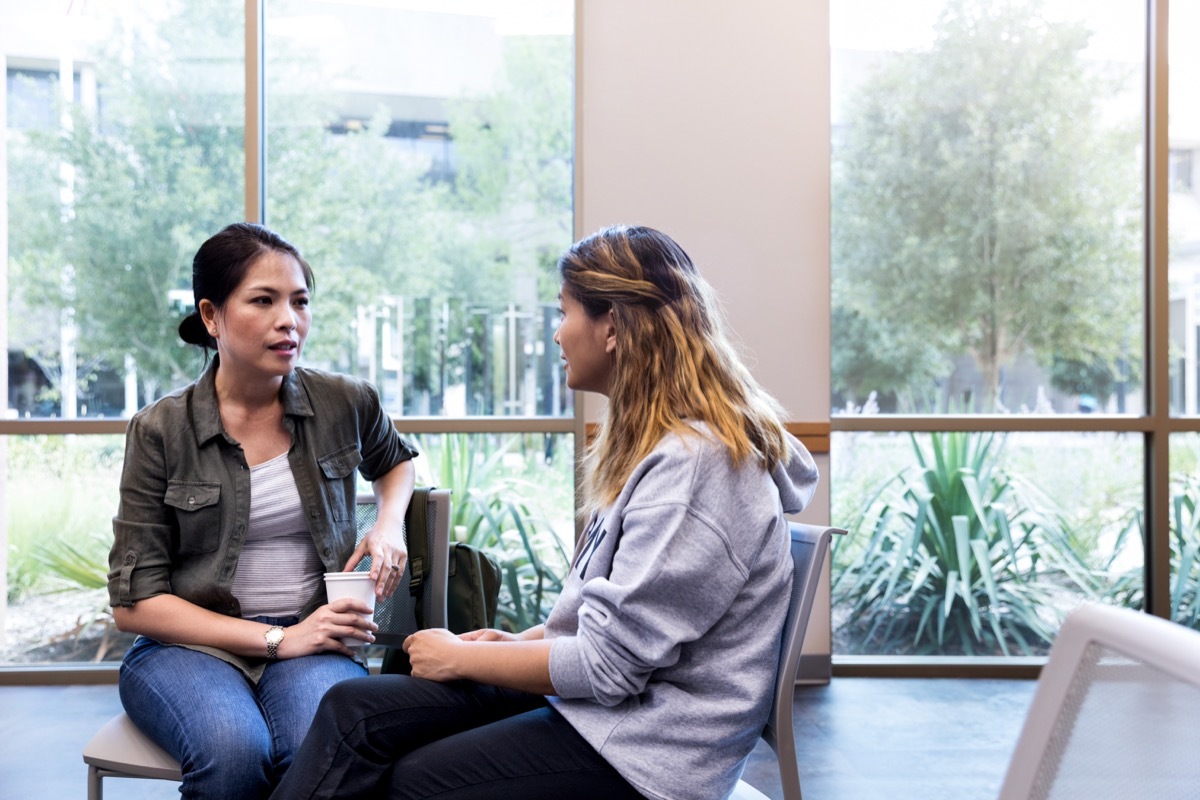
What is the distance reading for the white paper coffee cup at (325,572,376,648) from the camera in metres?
1.60

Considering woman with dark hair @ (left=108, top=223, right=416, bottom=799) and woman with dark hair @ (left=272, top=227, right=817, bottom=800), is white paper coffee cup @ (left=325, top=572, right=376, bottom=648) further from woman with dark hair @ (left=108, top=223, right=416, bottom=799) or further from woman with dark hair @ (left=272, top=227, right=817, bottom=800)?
woman with dark hair @ (left=272, top=227, right=817, bottom=800)

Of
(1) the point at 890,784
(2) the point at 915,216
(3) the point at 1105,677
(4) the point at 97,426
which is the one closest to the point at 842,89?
(2) the point at 915,216

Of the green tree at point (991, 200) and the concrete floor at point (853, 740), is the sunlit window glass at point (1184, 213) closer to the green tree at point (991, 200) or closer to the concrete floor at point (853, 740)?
the green tree at point (991, 200)

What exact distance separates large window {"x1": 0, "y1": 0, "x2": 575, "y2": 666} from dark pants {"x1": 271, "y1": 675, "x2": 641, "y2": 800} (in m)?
2.23

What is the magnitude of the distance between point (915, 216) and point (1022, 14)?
82 centimetres

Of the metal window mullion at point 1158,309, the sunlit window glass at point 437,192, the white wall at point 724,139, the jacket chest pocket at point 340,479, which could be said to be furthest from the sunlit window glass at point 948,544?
the jacket chest pocket at point 340,479

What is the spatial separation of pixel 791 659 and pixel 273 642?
87 centimetres

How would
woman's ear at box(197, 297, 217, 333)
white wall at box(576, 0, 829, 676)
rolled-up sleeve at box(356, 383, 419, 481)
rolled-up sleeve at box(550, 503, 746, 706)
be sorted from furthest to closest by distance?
white wall at box(576, 0, 829, 676)
rolled-up sleeve at box(356, 383, 419, 481)
woman's ear at box(197, 297, 217, 333)
rolled-up sleeve at box(550, 503, 746, 706)

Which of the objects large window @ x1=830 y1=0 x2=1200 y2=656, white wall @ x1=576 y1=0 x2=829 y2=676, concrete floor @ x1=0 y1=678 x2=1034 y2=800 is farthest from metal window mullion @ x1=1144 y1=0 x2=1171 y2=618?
white wall @ x1=576 y1=0 x2=829 y2=676

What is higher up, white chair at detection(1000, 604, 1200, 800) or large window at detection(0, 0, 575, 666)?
large window at detection(0, 0, 575, 666)

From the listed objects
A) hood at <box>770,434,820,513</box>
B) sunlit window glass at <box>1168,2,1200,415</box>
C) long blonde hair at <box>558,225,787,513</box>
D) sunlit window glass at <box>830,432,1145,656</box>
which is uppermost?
sunlit window glass at <box>1168,2,1200,415</box>

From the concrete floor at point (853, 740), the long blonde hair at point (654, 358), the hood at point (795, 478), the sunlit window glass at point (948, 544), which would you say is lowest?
the concrete floor at point (853, 740)

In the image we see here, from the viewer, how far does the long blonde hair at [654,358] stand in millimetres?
1358

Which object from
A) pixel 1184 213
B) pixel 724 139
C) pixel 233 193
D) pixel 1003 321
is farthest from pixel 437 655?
pixel 1184 213
